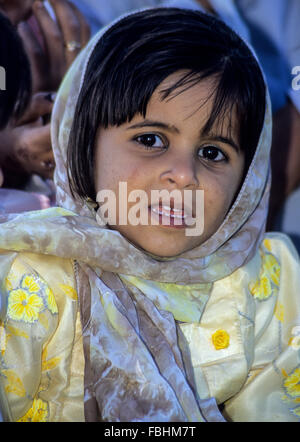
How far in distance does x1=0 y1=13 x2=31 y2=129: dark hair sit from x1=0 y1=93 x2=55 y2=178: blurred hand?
40 millimetres

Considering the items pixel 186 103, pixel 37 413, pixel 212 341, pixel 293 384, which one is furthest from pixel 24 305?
pixel 293 384

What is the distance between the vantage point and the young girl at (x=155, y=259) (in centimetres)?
111

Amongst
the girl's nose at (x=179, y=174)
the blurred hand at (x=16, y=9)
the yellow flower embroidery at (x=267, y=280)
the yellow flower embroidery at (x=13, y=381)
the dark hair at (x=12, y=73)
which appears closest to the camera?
the yellow flower embroidery at (x=13, y=381)

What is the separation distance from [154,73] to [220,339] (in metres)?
0.63

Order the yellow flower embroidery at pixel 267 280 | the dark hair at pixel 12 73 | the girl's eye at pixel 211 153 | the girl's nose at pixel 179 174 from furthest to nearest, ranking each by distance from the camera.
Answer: the dark hair at pixel 12 73 < the yellow flower embroidery at pixel 267 280 < the girl's eye at pixel 211 153 < the girl's nose at pixel 179 174

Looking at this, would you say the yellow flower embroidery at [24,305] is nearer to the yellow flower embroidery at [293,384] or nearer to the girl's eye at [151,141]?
the girl's eye at [151,141]

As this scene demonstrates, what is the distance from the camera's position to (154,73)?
1.28 meters

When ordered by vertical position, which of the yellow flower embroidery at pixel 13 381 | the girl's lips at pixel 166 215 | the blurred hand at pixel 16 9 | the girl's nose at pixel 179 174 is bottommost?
the yellow flower embroidery at pixel 13 381

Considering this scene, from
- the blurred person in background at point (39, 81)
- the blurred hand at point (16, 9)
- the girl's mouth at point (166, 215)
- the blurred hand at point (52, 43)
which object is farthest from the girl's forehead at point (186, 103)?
the blurred hand at point (16, 9)

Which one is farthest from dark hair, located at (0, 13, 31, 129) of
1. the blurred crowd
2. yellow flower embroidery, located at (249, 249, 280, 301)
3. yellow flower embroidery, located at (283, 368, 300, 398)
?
yellow flower embroidery, located at (283, 368, 300, 398)

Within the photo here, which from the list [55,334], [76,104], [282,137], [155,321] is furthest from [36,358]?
[282,137]

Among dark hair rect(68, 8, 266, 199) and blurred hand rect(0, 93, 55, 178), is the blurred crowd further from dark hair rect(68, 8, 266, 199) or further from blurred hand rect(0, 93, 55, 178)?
dark hair rect(68, 8, 266, 199)

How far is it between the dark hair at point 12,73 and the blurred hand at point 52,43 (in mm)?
149

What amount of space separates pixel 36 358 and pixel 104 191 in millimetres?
416
